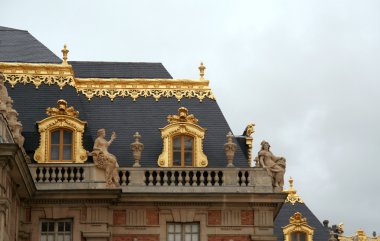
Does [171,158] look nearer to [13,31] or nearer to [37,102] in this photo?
[37,102]

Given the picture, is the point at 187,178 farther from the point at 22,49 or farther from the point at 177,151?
the point at 22,49

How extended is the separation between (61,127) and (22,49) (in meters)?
4.51

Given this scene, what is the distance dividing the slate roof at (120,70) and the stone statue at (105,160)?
205 inches

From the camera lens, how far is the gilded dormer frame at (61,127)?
149 ft

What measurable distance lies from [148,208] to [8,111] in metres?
6.14

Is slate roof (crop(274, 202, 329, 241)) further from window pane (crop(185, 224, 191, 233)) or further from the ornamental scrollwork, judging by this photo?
window pane (crop(185, 224, 191, 233))

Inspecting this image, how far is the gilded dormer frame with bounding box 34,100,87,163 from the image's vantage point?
149ft

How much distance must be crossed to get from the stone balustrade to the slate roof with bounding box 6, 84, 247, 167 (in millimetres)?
851

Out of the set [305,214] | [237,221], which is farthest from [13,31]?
[305,214]

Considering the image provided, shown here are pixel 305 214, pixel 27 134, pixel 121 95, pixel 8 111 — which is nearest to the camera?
pixel 8 111

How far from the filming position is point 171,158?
46156 mm

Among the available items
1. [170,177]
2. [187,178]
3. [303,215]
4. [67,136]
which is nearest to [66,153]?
[67,136]

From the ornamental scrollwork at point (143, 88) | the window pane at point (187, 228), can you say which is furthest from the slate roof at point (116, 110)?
the window pane at point (187, 228)

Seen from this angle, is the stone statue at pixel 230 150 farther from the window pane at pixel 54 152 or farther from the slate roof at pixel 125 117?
the window pane at pixel 54 152
